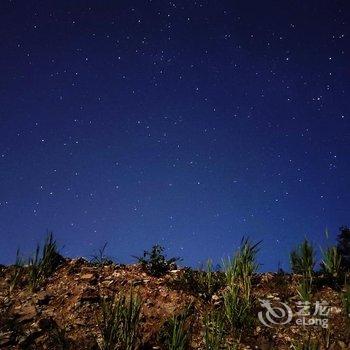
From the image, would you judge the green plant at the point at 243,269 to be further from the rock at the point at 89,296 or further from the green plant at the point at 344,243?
the green plant at the point at 344,243

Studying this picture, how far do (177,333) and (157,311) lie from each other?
156cm

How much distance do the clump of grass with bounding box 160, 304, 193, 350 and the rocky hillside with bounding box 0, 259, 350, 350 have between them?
0.05ft

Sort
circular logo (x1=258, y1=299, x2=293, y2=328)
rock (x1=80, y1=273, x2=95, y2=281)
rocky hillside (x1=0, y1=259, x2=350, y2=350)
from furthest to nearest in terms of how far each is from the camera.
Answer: rock (x1=80, y1=273, x2=95, y2=281), circular logo (x1=258, y1=299, x2=293, y2=328), rocky hillside (x1=0, y1=259, x2=350, y2=350)

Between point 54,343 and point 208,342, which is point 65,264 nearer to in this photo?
point 54,343

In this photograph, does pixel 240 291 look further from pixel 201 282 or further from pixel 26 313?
pixel 26 313

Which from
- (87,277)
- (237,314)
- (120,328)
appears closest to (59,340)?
(120,328)

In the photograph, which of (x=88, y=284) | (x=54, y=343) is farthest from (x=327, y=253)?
(x=54, y=343)

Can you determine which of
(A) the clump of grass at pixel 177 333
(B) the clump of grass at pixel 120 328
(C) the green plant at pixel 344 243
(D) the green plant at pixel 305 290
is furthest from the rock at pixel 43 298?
(C) the green plant at pixel 344 243

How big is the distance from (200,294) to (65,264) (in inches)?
130

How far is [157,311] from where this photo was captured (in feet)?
22.4

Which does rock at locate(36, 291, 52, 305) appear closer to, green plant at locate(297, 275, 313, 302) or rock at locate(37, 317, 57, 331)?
rock at locate(37, 317, 57, 331)

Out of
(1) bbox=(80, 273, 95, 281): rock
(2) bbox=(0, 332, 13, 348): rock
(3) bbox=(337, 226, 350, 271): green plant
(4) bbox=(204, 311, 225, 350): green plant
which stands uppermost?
(3) bbox=(337, 226, 350, 271): green plant

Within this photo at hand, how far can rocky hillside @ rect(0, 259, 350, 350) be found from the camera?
5.66 m

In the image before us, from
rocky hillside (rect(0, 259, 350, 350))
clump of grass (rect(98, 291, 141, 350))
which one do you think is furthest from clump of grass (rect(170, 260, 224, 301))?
clump of grass (rect(98, 291, 141, 350))
